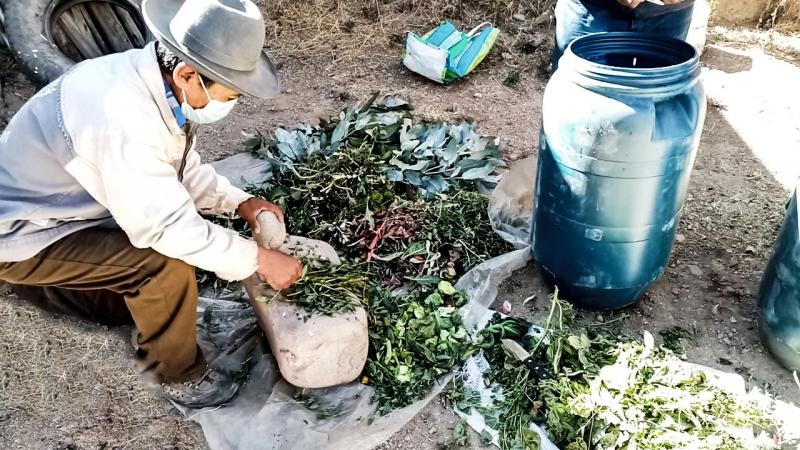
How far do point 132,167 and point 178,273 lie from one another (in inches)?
19.8

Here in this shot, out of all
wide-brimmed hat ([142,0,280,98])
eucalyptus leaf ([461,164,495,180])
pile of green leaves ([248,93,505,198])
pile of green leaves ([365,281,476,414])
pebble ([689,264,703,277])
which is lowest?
pebble ([689,264,703,277])

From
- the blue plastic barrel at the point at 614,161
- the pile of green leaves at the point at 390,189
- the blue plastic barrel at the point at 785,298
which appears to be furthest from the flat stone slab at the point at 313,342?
the blue plastic barrel at the point at 785,298

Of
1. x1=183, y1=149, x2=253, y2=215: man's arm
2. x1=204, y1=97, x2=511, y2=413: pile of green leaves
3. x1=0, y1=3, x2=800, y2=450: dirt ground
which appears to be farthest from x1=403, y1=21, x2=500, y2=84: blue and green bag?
x1=183, y1=149, x2=253, y2=215: man's arm

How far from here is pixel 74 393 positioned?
2.70 metres

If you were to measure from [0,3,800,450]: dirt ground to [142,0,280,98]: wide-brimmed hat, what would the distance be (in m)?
1.35

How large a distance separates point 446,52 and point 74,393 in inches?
137

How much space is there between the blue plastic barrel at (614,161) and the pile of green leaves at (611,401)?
1.07 feet

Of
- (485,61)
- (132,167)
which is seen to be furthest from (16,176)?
(485,61)

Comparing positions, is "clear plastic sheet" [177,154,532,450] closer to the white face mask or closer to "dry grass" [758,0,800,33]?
the white face mask

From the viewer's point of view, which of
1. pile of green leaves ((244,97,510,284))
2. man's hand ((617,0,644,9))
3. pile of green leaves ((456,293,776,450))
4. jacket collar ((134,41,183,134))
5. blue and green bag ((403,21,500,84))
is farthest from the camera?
blue and green bag ((403,21,500,84))

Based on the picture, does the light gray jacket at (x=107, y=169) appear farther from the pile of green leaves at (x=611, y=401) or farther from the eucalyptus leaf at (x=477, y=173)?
the eucalyptus leaf at (x=477, y=173)

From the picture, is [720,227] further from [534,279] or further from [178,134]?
[178,134]

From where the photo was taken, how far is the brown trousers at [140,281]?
2.38 m

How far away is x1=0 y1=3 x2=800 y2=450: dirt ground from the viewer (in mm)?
2600
